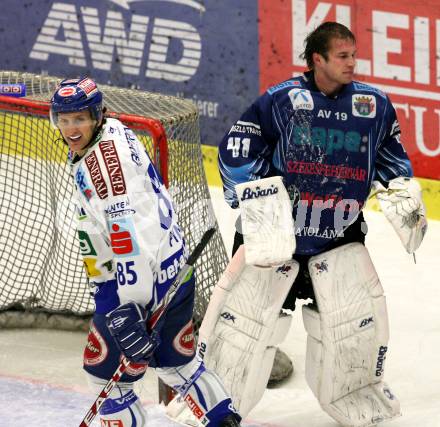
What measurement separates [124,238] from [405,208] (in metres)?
1.19

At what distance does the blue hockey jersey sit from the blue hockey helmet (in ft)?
2.58

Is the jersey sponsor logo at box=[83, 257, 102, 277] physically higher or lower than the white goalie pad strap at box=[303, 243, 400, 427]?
higher

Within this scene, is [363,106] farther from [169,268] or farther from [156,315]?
[156,315]

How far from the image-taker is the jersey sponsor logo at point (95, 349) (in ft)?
15.4

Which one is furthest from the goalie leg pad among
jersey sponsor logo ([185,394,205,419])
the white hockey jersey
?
the white hockey jersey

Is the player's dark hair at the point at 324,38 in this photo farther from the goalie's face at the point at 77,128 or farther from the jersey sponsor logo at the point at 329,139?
the goalie's face at the point at 77,128

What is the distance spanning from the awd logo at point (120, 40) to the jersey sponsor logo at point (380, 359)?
324 cm

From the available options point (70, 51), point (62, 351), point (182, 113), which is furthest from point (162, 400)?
point (70, 51)

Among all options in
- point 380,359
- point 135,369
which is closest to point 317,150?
point 380,359

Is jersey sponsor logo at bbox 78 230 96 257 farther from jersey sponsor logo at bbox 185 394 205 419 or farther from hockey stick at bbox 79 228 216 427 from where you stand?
jersey sponsor logo at bbox 185 394 205 419

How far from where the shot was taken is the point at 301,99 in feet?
16.9

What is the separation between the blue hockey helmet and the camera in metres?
4.55

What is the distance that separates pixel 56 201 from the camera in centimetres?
683

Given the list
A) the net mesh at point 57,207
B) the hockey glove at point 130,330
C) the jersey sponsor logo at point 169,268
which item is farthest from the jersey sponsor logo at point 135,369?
the net mesh at point 57,207
